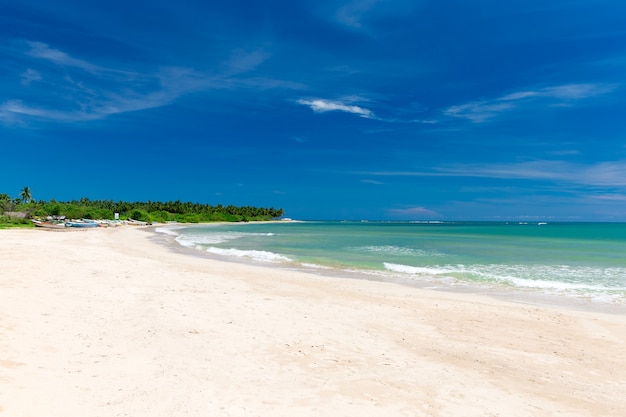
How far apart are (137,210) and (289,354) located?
109 meters

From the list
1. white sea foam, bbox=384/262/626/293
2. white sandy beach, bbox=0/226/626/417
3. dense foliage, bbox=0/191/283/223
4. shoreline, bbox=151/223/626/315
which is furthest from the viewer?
dense foliage, bbox=0/191/283/223

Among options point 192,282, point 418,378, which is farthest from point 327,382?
point 192,282

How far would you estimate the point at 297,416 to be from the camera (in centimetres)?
449

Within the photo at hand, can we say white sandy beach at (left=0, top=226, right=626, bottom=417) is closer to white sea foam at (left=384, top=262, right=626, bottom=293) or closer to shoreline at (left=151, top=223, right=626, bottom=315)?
→ shoreline at (left=151, top=223, right=626, bottom=315)

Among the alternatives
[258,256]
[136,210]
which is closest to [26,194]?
[136,210]

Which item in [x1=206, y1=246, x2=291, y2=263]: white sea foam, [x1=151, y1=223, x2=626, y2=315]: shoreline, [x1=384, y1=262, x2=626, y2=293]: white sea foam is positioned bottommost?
[x1=151, y1=223, x2=626, y2=315]: shoreline

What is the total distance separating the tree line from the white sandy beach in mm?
64818

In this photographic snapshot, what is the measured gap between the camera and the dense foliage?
7194 centimetres

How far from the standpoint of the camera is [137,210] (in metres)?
105

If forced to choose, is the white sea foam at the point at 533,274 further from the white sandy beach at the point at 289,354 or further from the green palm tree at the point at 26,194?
the green palm tree at the point at 26,194

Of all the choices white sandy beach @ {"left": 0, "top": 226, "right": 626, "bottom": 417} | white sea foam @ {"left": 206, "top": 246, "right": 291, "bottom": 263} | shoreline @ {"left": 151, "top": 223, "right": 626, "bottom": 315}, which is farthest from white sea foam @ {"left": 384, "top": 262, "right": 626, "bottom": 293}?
white sea foam @ {"left": 206, "top": 246, "right": 291, "bottom": 263}

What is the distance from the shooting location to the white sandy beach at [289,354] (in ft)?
15.7

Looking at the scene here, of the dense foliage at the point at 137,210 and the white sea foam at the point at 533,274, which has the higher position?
the dense foliage at the point at 137,210

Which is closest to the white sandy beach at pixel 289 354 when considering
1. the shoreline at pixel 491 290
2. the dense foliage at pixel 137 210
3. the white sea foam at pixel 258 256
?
the shoreline at pixel 491 290
